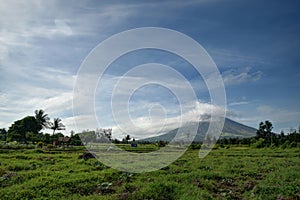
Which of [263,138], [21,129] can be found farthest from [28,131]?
[263,138]

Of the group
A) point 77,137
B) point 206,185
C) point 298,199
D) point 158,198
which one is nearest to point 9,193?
point 158,198

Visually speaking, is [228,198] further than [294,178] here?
No

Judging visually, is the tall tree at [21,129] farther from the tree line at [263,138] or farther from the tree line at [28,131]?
the tree line at [263,138]

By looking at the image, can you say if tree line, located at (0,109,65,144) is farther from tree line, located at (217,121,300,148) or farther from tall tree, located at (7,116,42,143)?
tree line, located at (217,121,300,148)

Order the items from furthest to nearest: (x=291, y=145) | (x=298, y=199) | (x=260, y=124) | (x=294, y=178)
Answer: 1. (x=260, y=124)
2. (x=291, y=145)
3. (x=294, y=178)
4. (x=298, y=199)

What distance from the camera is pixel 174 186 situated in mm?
11195

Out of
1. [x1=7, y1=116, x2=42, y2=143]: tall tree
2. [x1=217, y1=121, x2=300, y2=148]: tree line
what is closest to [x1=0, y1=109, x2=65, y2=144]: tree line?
[x1=7, y1=116, x2=42, y2=143]: tall tree

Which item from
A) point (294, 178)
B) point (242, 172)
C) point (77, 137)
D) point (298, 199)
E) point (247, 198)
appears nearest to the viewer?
point (298, 199)

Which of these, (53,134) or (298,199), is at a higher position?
(53,134)

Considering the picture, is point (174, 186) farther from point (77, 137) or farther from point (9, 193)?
point (77, 137)

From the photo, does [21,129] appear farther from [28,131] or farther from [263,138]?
[263,138]

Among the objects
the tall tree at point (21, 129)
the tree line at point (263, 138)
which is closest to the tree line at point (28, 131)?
the tall tree at point (21, 129)

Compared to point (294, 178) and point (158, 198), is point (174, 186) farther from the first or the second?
point (294, 178)

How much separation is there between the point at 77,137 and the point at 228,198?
65.7m
